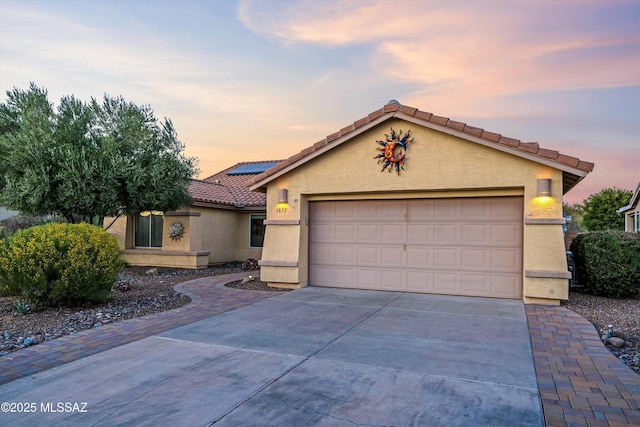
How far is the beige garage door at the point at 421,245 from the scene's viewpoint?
9000 millimetres

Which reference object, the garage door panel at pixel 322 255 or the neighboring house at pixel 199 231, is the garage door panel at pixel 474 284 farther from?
the neighboring house at pixel 199 231

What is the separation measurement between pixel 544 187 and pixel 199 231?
11986 mm

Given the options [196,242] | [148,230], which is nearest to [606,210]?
[196,242]

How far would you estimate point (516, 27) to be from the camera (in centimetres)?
1014

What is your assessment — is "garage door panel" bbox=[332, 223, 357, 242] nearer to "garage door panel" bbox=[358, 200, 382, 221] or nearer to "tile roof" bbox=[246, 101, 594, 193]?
"garage door panel" bbox=[358, 200, 382, 221]

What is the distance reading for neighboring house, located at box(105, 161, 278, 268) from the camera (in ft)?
50.5

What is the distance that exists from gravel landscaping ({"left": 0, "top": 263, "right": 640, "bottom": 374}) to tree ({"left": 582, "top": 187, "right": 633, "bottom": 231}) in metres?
23.2

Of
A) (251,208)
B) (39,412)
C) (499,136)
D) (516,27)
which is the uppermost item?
(516,27)

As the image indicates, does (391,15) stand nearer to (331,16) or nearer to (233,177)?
(331,16)

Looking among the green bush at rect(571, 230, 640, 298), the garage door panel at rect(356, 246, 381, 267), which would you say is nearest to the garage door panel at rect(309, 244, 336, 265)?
the garage door panel at rect(356, 246, 381, 267)

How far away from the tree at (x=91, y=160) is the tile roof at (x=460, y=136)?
4.76 meters

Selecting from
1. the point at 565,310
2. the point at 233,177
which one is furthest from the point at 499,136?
the point at 233,177

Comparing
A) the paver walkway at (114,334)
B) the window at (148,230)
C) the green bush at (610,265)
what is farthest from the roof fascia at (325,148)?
the window at (148,230)

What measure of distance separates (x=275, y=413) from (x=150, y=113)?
12553 millimetres
